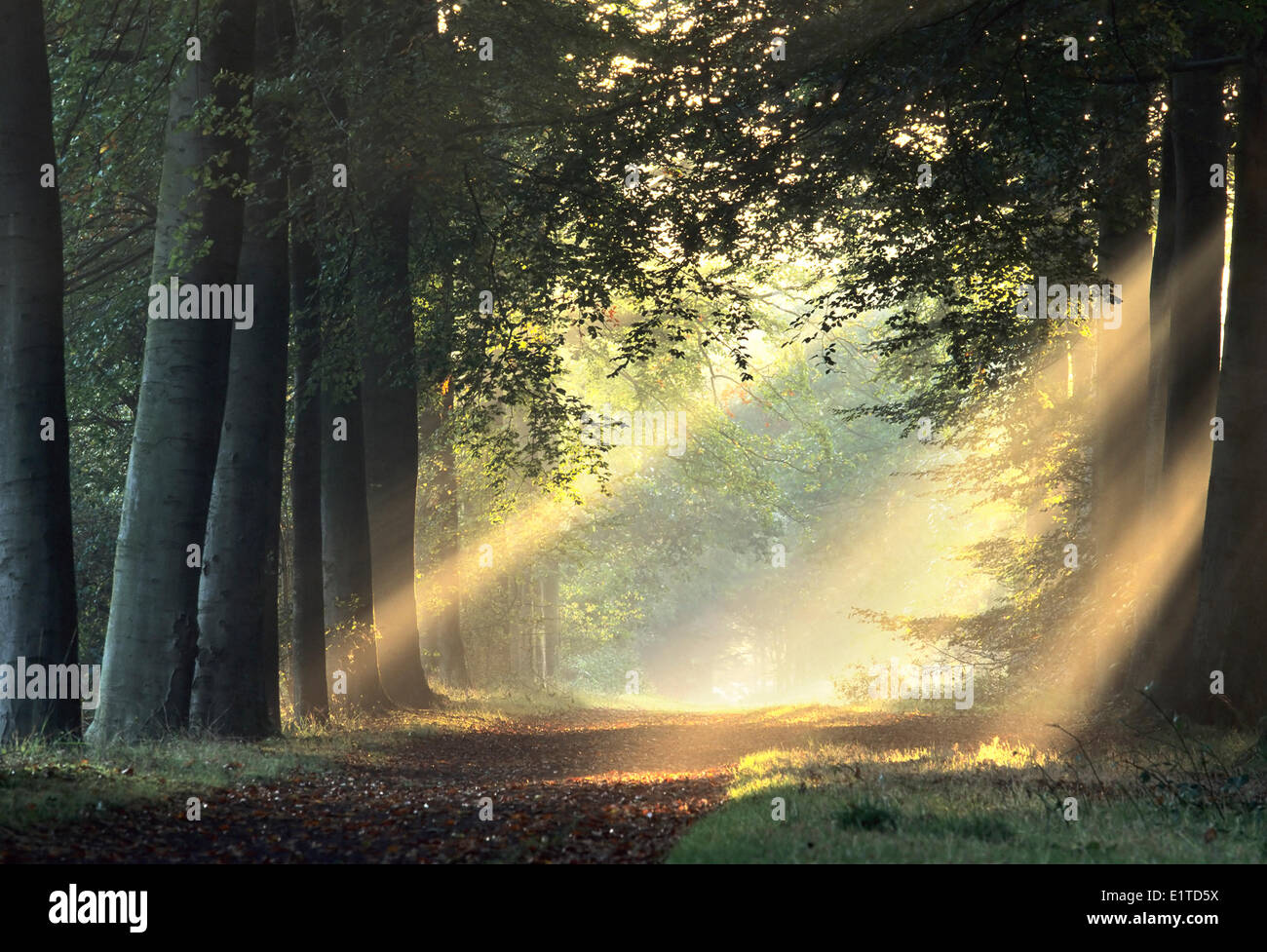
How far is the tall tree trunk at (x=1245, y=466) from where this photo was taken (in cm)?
1263

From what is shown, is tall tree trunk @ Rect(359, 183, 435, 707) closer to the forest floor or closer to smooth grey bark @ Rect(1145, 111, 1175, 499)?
the forest floor

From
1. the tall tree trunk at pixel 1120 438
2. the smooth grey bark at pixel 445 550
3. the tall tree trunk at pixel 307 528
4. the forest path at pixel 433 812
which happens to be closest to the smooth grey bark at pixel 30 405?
the forest path at pixel 433 812

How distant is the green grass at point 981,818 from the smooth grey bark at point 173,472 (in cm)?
592

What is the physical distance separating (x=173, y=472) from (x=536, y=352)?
22.6 ft

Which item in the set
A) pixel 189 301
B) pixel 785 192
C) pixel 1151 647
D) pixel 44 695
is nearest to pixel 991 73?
pixel 785 192

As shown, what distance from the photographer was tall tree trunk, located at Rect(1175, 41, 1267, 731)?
12.6 m

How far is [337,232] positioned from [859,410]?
1114 cm

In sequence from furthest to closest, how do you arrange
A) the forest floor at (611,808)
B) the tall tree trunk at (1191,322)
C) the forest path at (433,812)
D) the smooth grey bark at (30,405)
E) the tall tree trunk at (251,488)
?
the tall tree trunk at (1191,322)
the tall tree trunk at (251,488)
the smooth grey bark at (30,405)
the forest path at (433,812)
the forest floor at (611,808)

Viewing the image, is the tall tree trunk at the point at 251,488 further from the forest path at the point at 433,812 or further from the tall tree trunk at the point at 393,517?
the tall tree trunk at the point at 393,517

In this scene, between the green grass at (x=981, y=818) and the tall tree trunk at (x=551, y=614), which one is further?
the tall tree trunk at (x=551, y=614)

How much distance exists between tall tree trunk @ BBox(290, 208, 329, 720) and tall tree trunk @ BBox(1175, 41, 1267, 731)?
11.1 meters

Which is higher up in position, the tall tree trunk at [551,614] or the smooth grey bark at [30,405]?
the smooth grey bark at [30,405]

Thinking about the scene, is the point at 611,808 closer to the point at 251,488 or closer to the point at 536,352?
the point at 251,488

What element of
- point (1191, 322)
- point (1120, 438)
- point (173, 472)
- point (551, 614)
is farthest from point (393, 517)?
point (551, 614)
